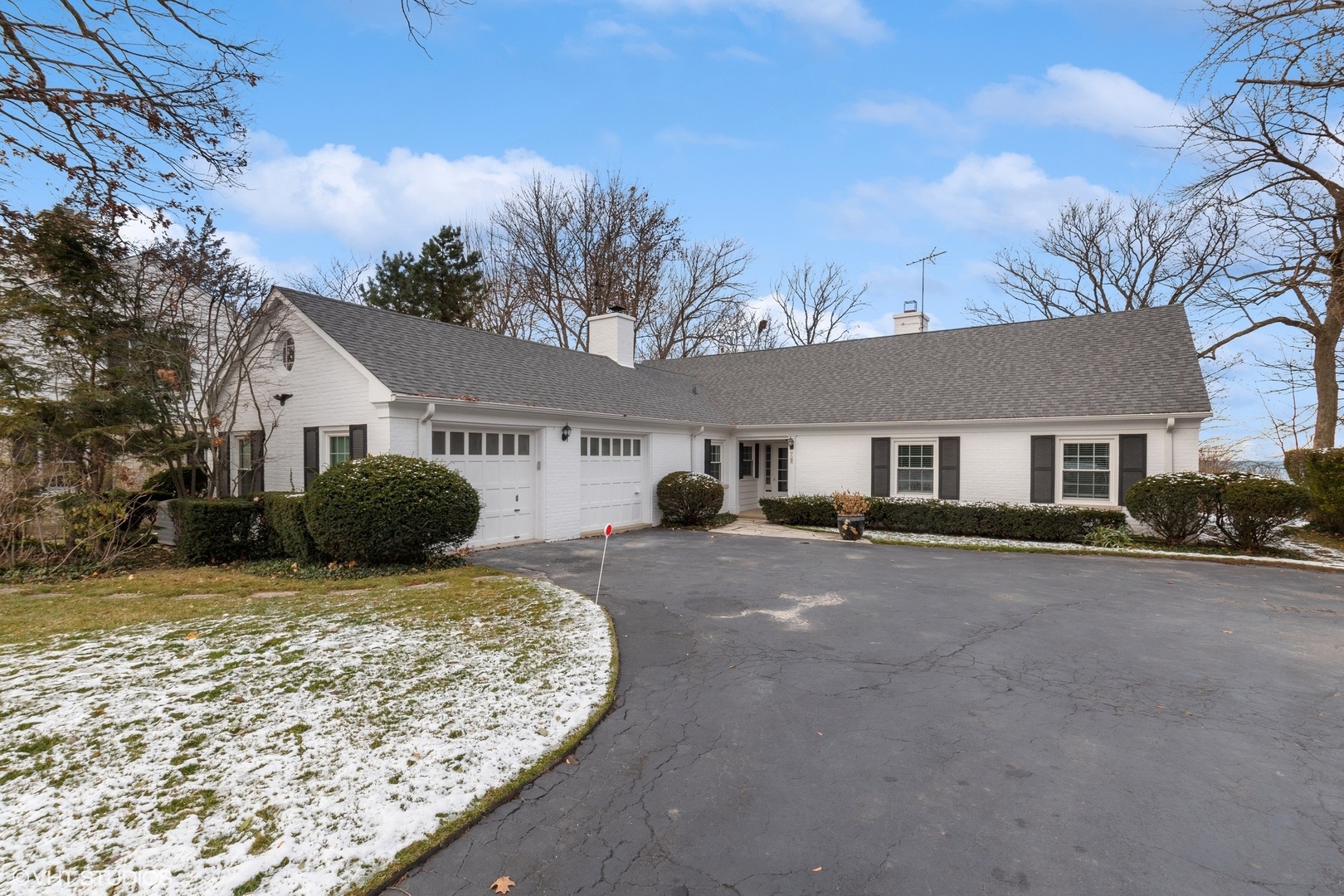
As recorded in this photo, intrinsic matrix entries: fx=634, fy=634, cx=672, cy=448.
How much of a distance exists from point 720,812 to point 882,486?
13941 millimetres

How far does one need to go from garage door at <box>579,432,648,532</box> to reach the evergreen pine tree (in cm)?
1379

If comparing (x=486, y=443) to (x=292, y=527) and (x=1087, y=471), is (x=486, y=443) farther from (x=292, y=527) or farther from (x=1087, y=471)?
(x=1087, y=471)

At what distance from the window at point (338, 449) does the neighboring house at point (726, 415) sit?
8cm

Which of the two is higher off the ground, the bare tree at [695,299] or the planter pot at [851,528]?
the bare tree at [695,299]

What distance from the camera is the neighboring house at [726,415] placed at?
461 inches

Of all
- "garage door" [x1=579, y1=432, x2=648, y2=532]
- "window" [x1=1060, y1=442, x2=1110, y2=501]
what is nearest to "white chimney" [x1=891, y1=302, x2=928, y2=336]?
"window" [x1=1060, y1=442, x2=1110, y2=501]

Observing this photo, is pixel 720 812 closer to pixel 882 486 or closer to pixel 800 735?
pixel 800 735

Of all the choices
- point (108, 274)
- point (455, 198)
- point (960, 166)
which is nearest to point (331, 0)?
point (108, 274)

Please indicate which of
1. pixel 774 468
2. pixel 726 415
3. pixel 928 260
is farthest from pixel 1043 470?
pixel 928 260

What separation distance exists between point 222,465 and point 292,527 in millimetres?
4529

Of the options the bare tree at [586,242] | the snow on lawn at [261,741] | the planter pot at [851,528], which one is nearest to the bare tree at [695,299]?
the bare tree at [586,242]

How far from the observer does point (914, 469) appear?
631 inches

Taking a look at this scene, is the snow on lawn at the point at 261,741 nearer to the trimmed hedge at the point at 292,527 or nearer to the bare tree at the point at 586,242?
the trimmed hedge at the point at 292,527

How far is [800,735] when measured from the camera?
418 centimetres
